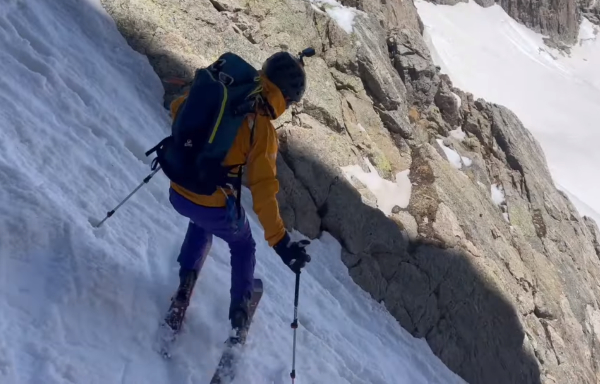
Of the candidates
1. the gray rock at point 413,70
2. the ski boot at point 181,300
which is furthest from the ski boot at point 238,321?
the gray rock at point 413,70

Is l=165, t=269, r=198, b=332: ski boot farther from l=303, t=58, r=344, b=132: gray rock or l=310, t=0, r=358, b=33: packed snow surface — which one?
l=310, t=0, r=358, b=33: packed snow surface

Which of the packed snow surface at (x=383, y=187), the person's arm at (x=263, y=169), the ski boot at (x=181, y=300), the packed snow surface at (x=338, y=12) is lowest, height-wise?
the packed snow surface at (x=383, y=187)

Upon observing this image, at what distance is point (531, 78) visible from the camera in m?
41.5

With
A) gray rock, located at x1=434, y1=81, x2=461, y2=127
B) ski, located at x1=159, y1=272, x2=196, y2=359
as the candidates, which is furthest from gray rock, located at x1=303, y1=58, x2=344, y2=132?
ski, located at x1=159, y1=272, x2=196, y2=359

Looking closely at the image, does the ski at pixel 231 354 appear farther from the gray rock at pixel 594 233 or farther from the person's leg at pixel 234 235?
the gray rock at pixel 594 233

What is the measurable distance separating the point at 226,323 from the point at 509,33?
150ft

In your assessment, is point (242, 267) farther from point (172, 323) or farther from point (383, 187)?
point (383, 187)

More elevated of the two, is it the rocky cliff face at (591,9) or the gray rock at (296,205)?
the rocky cliff face at (591,9)

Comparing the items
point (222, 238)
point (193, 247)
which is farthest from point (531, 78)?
point (222, 238)

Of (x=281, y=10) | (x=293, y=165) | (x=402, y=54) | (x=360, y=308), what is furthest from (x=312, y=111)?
(x=402, y=54)

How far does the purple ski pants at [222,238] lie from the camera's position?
453cm

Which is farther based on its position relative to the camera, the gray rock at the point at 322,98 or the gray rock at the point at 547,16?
the gray rock at the point at 547,16

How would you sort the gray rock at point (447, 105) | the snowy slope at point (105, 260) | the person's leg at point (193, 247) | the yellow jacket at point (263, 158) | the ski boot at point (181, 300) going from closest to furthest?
the yellow jacket at point (263, 158) → the snowy slope at point (105, 260) → the ski boot at point (181, 300) → the person's leg at point (193, 247) → the gray rock at point (447, 105)

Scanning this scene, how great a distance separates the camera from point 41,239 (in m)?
4.68
